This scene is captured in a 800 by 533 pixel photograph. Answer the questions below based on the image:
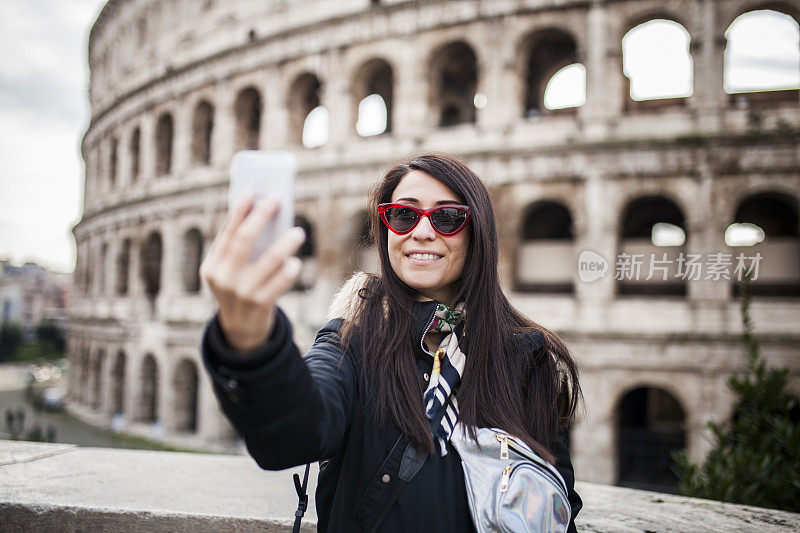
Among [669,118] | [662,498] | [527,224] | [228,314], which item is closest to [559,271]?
[527,224]

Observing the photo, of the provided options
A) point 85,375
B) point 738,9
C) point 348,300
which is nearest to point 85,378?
point 85,375

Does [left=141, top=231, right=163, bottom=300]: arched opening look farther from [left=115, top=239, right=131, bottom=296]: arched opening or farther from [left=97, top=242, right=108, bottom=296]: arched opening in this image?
[left=97, top=242, right=108, bottom=296]: arched opening

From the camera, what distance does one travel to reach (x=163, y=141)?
1848 cm

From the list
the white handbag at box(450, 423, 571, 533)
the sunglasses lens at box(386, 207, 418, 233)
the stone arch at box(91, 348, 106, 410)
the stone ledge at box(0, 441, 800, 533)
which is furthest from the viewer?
the stone arch at box(91, 348, 106, 410)

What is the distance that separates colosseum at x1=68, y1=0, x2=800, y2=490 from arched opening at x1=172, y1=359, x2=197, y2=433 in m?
0.06

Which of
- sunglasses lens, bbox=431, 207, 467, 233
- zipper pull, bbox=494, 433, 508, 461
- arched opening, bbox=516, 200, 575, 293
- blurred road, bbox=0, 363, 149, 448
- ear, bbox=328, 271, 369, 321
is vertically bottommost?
blurred road, bbox=0, 363, 149, 448

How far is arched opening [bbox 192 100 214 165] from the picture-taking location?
55.4 feet

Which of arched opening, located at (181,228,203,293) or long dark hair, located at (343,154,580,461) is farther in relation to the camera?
arched opening, located at (181,228,203,293)

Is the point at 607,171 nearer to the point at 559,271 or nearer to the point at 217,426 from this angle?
the point at 559,271

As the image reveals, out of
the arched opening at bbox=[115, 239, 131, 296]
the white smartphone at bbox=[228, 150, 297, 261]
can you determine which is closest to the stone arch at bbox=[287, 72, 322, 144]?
the arched opening at bbox=[115, 239, 131, 296]

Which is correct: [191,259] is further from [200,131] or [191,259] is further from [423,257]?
[423,257]

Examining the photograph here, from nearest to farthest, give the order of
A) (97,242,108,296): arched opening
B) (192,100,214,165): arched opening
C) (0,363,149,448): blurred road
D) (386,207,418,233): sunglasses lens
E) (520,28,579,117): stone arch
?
(386,207,418,233): sunglasses lens
(520,28,579,117): stone arch
(192,100,214,165): arched opening
(0,363,149,448): blurred road
(97,242,108,296): arched opening

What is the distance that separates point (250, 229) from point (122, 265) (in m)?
20.8

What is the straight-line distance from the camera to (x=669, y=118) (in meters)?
11.1
